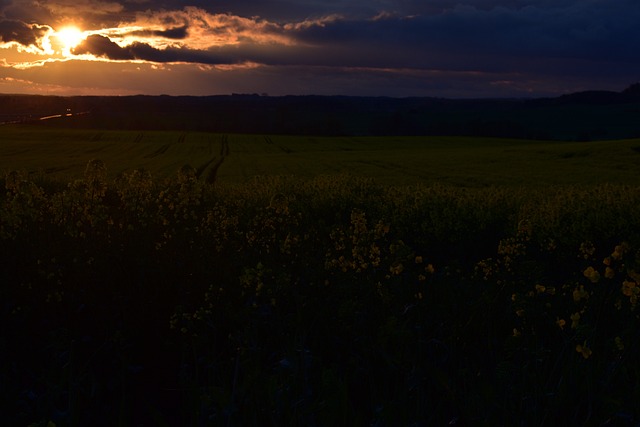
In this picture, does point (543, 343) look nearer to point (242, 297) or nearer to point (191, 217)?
point (242, 297)

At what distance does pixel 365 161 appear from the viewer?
154 ft

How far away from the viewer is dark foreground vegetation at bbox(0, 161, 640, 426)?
3801 mm

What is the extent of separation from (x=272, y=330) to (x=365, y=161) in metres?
42.0

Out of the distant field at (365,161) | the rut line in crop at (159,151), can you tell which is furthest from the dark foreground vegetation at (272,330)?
the rut line in crop at (159,151)

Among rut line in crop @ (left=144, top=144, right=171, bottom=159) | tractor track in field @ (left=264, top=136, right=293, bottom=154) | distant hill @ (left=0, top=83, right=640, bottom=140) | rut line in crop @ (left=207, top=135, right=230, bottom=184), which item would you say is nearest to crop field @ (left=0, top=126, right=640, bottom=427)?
rut line in crop @ (left=207, top=135, right=230, bottom=184)

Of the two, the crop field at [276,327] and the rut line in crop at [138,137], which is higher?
the crop field at [276,327]

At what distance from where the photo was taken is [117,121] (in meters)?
116

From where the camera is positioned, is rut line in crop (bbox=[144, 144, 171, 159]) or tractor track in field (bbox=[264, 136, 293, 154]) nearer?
rut line in crop (bbox=[144, 144, 171, 159])

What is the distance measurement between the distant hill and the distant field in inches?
1233

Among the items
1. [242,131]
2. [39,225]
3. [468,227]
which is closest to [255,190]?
[468,227]

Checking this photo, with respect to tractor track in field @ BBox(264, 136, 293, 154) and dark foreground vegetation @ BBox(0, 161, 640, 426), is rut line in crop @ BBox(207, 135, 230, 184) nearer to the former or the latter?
tractor track in field @ BBox(264, 136, 293, 154)

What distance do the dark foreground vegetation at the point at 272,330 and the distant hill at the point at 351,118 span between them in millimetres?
87324

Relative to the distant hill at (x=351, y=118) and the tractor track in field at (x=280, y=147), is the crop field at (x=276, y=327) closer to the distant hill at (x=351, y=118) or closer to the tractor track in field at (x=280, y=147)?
the tractor track in field at (x=280, y=147)

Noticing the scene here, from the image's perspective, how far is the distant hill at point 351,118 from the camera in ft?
327
